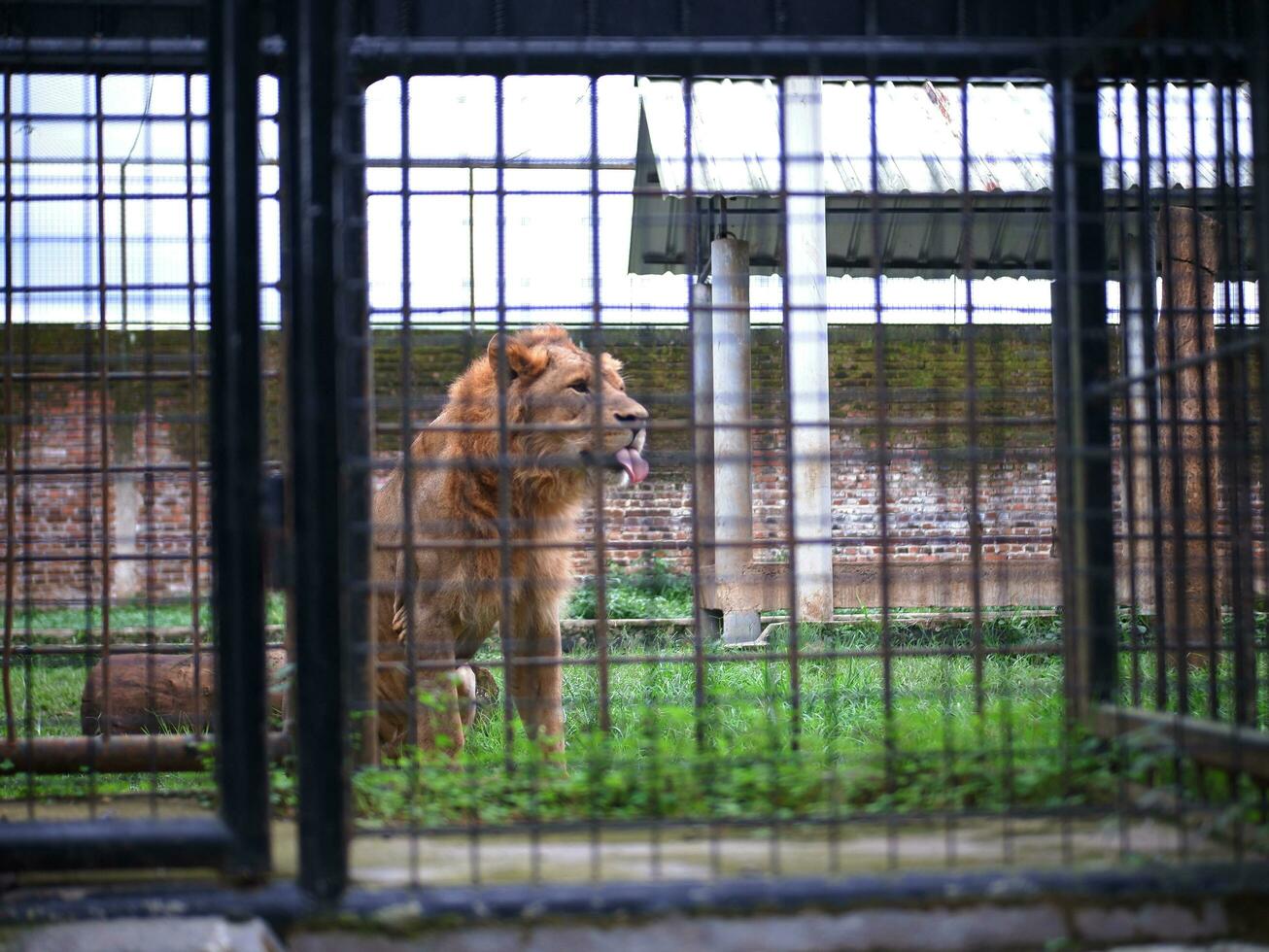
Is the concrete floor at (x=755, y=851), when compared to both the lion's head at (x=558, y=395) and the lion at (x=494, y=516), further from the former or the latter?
the lion's head at (x=558, y=395)

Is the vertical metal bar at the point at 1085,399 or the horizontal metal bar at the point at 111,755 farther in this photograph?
→ the horizontal metal bar at the point at 111,755

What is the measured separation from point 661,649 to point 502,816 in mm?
5926

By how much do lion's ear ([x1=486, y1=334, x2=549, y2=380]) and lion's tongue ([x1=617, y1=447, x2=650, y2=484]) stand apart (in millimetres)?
585

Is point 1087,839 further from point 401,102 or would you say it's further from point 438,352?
point 438,352

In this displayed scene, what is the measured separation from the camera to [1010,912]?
2670 millimetres

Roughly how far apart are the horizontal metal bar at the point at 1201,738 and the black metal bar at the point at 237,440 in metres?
2.25

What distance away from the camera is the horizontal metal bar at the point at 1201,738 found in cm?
295

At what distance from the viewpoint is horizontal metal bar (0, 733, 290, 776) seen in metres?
4.11

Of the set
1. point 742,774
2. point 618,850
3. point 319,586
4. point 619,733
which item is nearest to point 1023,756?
point 742,774

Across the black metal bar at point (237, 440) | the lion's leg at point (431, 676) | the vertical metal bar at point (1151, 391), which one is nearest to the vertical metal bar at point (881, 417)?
the vertical metal bar at point (1151, 391)

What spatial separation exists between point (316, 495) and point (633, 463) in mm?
3065

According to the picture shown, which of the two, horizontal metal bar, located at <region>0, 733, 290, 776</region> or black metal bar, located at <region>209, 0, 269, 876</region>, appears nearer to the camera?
black metal bar, located at <region>209, 0, 269, 876</region>

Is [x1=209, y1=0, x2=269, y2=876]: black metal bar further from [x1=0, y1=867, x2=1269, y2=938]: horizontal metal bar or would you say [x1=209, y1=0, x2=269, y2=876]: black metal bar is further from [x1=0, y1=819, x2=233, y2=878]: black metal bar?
[x1=0, y1=867, x2=1269, y2=938]: horizontal metal bar

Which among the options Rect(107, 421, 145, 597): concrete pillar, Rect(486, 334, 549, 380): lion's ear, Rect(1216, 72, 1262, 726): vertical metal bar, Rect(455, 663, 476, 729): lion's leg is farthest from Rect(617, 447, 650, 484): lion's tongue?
Rect(107, 421, 145, 597): concrete pillar
